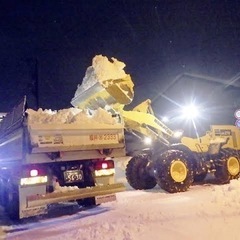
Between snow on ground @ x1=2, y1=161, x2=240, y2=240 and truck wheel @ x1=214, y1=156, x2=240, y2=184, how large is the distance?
2790 mm

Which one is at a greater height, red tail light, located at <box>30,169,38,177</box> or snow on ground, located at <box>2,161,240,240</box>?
red tail light, located at <box>30,169,38,177</box>

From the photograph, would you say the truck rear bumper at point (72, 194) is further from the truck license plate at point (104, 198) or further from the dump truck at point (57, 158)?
the truck license plate at point (104, 198)

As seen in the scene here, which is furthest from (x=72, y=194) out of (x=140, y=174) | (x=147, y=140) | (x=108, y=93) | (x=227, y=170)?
(x=227, y=170)

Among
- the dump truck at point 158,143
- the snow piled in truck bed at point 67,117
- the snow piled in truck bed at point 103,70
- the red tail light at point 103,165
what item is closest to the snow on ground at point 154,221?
the red tail light at point 103,165

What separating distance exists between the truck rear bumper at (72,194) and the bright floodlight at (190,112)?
4.93 meters

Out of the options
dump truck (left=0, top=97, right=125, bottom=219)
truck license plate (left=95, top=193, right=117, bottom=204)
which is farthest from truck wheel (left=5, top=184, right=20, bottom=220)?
truck license plate (left=95, top=193, right=117, bottom=204)

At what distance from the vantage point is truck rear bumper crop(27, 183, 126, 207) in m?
7.32

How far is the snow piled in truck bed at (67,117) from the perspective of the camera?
758 cm

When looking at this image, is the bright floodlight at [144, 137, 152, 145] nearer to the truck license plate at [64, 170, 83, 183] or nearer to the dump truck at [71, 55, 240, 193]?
the dump truck at [71, 55, 240, 193]

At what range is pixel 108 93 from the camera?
9.50 meters

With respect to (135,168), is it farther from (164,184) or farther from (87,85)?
(87,85)

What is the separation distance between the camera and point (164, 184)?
408 inches

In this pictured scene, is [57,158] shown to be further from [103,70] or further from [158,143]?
[158,143]

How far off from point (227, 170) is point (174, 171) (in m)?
2.69
